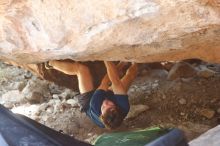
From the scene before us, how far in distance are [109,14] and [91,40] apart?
0.71 feet

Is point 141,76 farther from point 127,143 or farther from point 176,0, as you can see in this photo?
point 176,0

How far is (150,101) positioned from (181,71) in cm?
43

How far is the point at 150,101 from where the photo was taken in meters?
3.33

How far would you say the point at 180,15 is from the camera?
141 centimetres

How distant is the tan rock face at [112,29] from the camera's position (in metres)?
1.41

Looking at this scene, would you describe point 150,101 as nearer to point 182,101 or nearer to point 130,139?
point 182,101

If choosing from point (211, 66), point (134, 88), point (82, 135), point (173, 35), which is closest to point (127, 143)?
point (173, 35)

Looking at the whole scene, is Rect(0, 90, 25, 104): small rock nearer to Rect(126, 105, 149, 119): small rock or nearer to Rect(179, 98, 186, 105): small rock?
Rect(126, 105, 149, 119): small rock

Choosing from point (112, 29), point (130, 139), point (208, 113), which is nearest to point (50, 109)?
point (208, 113)

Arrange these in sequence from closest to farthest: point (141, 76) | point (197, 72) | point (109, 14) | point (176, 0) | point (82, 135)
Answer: point (176, 0) < point (109, 14) < point (82, 135) < point (197, 72) < point (141, 76)

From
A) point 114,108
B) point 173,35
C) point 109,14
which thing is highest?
point 109,14

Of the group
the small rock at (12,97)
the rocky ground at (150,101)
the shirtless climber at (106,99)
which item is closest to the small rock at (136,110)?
the rocky ground at (150,101)

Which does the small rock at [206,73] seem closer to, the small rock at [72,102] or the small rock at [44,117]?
the small rock at [72,102]

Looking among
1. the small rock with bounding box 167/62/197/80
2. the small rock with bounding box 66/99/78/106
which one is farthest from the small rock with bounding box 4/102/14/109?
the small rock with bounding box 167/62/197/80
